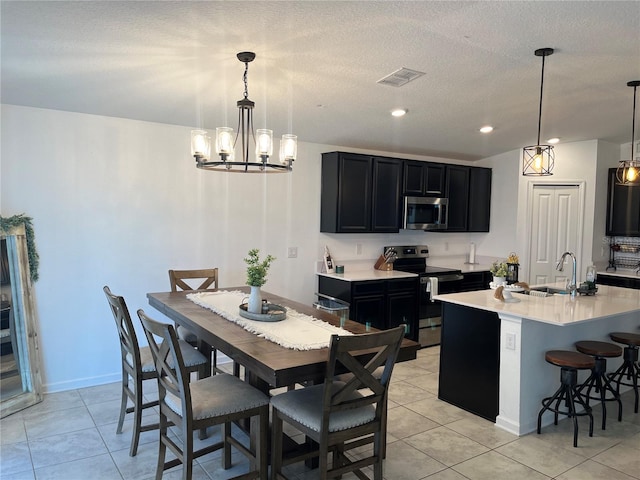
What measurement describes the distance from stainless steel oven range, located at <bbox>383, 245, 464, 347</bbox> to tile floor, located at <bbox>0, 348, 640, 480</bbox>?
5.27ft

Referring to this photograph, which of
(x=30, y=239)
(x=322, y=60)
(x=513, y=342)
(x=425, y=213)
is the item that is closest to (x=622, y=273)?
(x=425, y=213)

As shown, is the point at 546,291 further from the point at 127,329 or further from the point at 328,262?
the point at 127,329

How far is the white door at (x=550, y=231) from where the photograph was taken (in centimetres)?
599

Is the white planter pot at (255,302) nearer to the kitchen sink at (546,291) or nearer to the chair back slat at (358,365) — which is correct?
the chair back slat at (358,365)

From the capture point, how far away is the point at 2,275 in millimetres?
3439

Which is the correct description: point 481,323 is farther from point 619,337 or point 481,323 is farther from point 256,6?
point 256,6

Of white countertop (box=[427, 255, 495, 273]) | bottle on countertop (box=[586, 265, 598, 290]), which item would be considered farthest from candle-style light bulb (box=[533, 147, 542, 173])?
white countertop (box=[427, 255, 495, 273])

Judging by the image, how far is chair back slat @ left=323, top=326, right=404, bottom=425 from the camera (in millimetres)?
2000

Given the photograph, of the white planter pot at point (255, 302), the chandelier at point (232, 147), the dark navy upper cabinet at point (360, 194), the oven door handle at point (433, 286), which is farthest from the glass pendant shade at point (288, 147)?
the oven door handle at point (433, 286)

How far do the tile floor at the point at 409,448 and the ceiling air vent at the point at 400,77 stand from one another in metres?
2.58

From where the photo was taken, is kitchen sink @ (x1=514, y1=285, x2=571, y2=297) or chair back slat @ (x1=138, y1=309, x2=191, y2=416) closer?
chair back slat @ (x1=138, y1=309, x2=191, y2=416)

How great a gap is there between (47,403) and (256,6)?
336cm

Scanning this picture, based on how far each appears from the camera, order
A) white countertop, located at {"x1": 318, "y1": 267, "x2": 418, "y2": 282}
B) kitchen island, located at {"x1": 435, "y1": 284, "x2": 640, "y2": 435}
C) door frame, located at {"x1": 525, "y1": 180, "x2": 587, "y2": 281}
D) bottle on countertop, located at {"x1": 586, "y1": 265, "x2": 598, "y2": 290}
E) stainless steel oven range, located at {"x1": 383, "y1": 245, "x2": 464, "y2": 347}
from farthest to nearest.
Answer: door frame, located at {"x1": 525, "y1": 180, "x2": 587, "y2": 281}, stainless steel oven range, located at {"x1": 383, "y1": 245, "x2": 464, "y2": 347}, white countertop, located at {"x1": 318, "y1": 267, "x2": 418, "y2": 282}, bottle on countertop, located at {"x1": 586, "y1": 265, "x2": 598, "y2": 290}, kitchen island, located at {"x1": 435, "y1": 284, "x2": 640, "y2": 435}

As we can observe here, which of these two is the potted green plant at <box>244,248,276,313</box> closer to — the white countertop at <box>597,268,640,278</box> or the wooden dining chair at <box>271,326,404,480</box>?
the wooden dining chair at <box>271,326,404,480</box>
